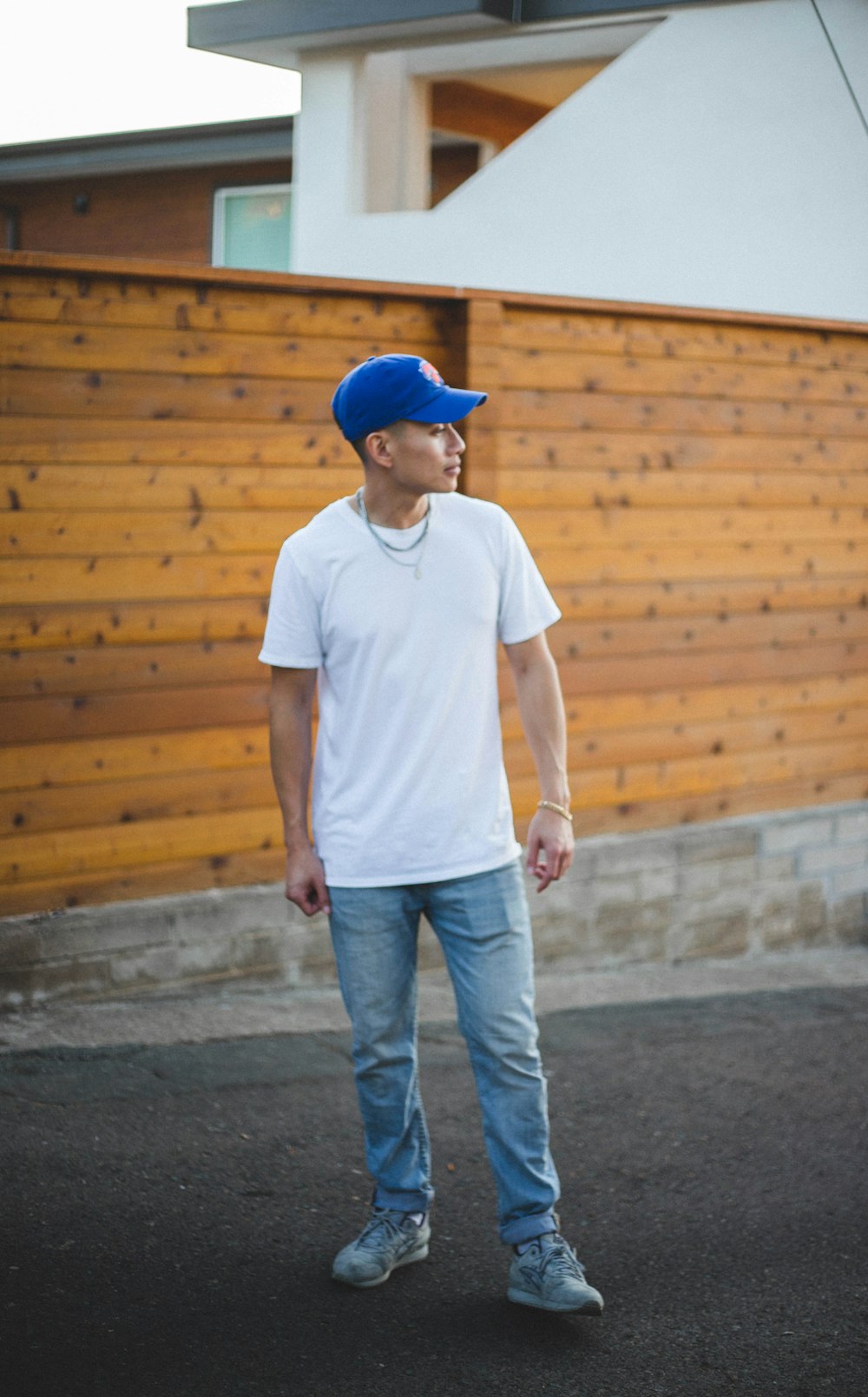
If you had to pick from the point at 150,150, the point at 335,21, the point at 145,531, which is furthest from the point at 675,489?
the point at 150,150

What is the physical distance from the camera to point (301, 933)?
6082mm

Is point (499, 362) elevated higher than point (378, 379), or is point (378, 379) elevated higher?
point (499, 362)

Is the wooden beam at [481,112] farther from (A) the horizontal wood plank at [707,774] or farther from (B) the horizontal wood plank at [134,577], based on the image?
(B) the horizontal wood plank at [134,577]

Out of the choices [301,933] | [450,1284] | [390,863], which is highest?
[390,863]

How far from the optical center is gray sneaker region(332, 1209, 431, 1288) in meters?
3.64

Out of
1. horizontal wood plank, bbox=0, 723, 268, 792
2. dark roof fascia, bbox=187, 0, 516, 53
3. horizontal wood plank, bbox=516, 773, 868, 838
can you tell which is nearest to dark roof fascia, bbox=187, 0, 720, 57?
dark roof fascia, bbox=187, 0, 516, 53

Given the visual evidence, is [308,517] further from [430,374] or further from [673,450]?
[430,374]

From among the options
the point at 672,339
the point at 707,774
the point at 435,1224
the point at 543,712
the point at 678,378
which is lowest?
the point at 435,1224

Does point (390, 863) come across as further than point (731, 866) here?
No

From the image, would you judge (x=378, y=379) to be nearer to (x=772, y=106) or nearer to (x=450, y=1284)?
(x=450, y=1284)

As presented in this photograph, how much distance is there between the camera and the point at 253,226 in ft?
48.6

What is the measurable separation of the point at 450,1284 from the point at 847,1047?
2.64m

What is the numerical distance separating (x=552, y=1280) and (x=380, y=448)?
77.9 inches

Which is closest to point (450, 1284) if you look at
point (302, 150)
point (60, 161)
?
point (302, 150)
